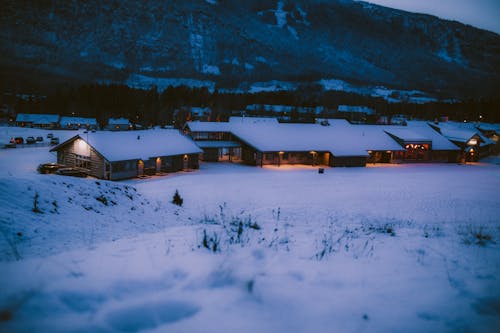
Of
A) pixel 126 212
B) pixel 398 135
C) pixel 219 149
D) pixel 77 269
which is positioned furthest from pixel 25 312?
pixel 398 135

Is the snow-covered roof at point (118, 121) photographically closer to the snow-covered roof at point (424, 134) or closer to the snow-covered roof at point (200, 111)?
the snow-covered roof at point (200, 111)

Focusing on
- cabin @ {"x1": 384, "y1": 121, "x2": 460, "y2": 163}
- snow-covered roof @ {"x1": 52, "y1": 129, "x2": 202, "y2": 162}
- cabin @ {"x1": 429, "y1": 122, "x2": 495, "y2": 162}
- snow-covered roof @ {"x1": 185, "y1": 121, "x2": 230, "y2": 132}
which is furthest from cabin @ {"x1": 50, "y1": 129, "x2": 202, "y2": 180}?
cabin @ {"x1": 429, "y1": 122, "x2": 495, "y2": 162}

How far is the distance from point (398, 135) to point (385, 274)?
55249 millimetres

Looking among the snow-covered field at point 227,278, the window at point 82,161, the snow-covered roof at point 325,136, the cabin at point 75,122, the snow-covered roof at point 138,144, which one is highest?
the cabin at point 75,122

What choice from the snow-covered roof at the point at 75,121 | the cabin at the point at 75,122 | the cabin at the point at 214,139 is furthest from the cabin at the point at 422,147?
the snow-covered roof at the point at 75,121

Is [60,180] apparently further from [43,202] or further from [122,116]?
[122,116]

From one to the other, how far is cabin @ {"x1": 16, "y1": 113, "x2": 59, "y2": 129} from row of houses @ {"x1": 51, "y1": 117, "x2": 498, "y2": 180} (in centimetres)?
6541

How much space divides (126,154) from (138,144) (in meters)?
3.44

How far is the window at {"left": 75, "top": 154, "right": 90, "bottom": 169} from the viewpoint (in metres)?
33.2

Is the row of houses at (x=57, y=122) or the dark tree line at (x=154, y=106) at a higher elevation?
the dark tree line at (x=154, y=106)

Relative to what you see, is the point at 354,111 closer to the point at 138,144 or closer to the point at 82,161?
the point at 138,144

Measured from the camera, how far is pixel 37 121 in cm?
9456

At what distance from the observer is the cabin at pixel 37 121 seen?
9381 centimetres

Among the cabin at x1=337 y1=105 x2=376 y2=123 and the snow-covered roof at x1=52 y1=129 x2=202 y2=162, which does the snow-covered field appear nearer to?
the snow-covered roof at x1=52 y1=129 x2=202 y2=162
